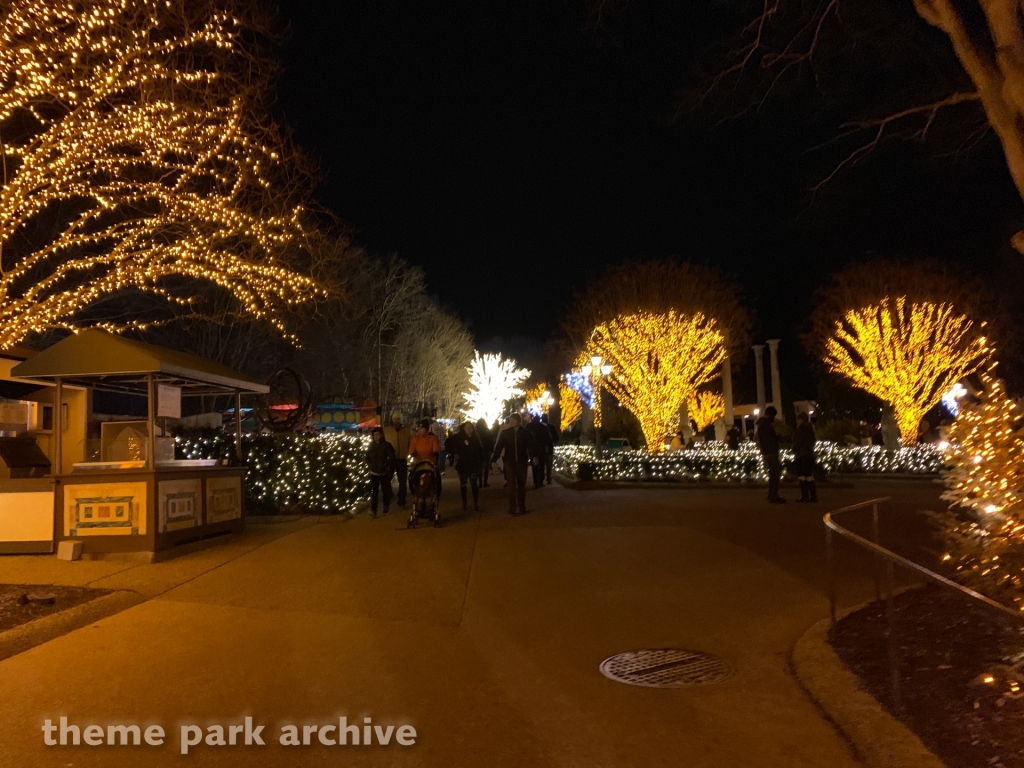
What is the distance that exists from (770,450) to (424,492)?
6.62 metres

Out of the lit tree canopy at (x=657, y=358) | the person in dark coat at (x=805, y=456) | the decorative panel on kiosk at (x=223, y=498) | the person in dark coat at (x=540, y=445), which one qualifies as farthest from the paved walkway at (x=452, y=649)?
the lit tree canopy at (x=657, y=358)

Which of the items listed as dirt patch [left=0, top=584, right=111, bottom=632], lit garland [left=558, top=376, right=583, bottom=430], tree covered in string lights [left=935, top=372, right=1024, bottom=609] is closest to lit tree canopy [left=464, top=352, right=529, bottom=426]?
lit garland [left=558, top=376, right=583, bottom=430]

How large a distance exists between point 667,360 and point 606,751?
22.6 meters

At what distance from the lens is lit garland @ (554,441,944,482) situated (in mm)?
21000

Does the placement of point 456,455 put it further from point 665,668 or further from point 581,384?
point 581,384

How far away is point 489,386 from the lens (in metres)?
49.1

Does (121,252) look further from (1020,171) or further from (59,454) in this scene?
(1020,171)

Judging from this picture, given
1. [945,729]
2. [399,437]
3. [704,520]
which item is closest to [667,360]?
[399,437]

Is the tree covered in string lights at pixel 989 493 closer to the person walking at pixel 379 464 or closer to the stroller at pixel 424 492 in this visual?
the stroller at pixel 424 492

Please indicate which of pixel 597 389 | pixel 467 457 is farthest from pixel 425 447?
pixel 597 389

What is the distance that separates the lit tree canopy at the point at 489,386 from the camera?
48.9m

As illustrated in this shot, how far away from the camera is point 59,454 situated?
36.9 ft

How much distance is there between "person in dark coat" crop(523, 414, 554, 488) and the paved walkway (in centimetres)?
828

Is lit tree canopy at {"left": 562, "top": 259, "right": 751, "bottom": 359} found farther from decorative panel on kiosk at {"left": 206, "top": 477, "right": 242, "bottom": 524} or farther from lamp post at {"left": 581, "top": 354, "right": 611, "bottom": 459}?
decorative panel on kiosk at {"left": 206, "top": 477, "right": 242, "bottom": 524}
